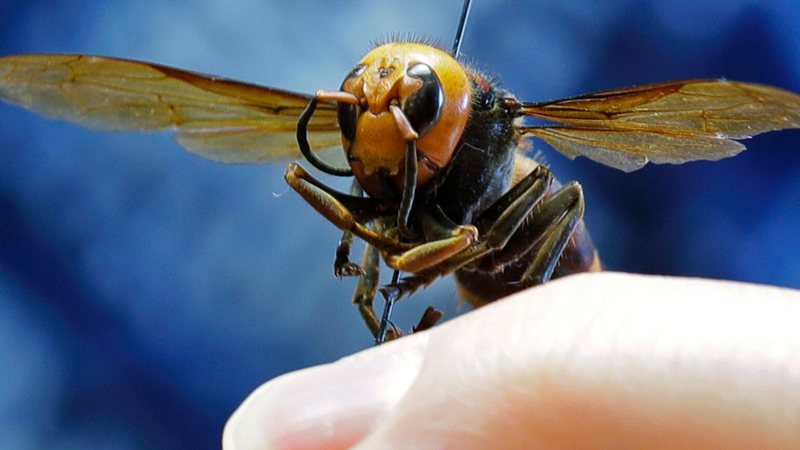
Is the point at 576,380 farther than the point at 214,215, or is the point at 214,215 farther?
the point at 214,215

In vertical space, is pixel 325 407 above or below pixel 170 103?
below

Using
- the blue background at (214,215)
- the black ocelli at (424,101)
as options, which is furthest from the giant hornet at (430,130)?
the blue background at (214,215)

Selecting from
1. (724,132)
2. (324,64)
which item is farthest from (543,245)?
(324,64)

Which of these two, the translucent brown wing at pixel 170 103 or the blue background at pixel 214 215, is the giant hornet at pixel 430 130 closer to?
the translucent brown wing at pixel 170 103

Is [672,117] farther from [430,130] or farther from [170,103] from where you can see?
[170,103]

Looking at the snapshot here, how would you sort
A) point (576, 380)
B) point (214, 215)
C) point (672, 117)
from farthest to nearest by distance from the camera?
1. point (214, 215)
2. point (672, 117)
3. point (576, 380)

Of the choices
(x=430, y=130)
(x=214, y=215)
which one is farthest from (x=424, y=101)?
(x=214, y=215)

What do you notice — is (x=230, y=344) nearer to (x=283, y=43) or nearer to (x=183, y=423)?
(x=183, y=423)
